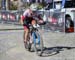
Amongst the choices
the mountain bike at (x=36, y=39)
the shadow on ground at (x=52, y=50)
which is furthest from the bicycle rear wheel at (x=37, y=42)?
the shadow on ground at (x=52, y=50)

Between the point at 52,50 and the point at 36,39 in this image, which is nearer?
the point at 36,39

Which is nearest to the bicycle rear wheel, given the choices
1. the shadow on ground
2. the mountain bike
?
the mountain bike

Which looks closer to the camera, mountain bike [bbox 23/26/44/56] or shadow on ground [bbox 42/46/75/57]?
mountain bike [bbox 23/26/44/56]

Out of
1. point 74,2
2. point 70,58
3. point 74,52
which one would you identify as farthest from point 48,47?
point 74,2

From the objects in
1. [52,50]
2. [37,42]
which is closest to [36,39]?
[37,42]

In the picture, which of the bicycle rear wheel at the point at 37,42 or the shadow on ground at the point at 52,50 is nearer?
the bicycle rear wheel at the point at 37,42

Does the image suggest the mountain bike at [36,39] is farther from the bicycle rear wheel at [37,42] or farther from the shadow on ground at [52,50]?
the shadow on ground at [52,50]

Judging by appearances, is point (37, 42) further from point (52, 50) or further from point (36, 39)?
point (52, 50)

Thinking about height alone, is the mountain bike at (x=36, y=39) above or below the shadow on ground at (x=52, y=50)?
above

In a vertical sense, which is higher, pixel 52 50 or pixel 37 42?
pixel 37 42

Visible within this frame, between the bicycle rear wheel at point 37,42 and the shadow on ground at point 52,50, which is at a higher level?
the bicycle rear wheel at point 37,42

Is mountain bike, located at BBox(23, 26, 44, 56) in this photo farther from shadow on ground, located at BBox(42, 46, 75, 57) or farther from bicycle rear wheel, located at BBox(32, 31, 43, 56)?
shadow on ground, located at BBox(42, 46, 75, 57)

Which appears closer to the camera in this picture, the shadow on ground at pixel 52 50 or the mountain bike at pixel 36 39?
the mountain bike at pixel 36 39

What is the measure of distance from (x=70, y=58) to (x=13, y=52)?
2133 mm
